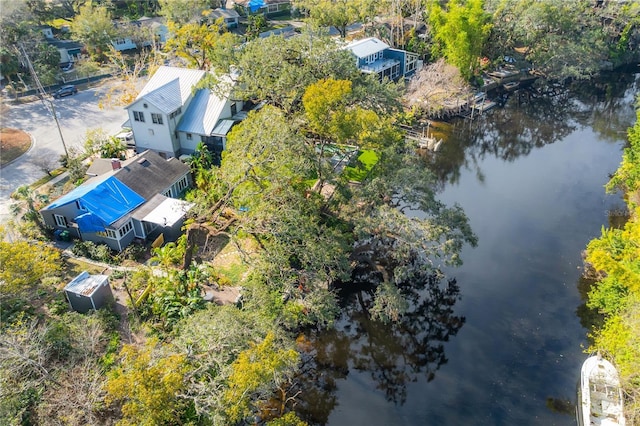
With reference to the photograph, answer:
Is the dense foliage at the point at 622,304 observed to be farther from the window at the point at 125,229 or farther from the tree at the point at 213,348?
the window at the point at 125,229

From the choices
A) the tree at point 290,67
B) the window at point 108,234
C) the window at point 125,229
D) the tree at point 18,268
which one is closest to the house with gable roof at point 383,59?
the tree at point 290,67

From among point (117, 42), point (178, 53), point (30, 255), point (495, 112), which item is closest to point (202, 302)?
point (30, 255)

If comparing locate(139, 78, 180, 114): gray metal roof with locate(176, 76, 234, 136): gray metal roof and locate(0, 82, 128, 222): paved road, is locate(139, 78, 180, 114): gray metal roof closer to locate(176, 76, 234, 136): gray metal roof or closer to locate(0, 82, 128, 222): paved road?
locate(176, 76, 234, 136): gray metal roof

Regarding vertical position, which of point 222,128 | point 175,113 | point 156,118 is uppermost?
→ point 175,113

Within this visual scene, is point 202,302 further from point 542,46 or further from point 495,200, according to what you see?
point 542,46

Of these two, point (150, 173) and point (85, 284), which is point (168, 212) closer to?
point (150, 173)

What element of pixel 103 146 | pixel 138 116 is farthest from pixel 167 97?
pixel 103 146
